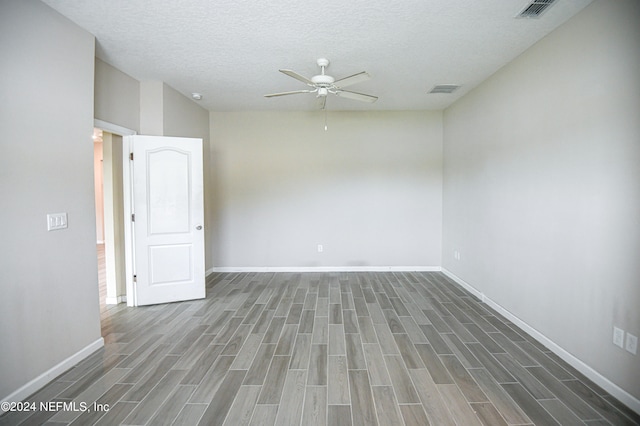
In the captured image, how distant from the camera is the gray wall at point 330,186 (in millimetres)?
5098

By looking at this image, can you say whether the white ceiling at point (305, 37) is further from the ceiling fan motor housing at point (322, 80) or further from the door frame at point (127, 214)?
the door frame at point (127, 214)


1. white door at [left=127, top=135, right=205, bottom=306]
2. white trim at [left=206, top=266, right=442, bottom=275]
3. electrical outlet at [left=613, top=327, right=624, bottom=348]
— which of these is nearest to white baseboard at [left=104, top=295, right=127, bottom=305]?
white door at [left=127, top=135, right=205, bottom=306]

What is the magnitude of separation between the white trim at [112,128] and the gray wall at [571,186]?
4454 millimetres

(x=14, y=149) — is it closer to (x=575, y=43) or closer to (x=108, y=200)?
(x=108, y=200)

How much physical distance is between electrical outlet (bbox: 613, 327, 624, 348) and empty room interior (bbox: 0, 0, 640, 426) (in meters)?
0.03

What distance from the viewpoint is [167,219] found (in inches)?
146

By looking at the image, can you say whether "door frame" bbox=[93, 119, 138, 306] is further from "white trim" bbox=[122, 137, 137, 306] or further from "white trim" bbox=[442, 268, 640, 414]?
"white trim" bbox=[442, 268, 640, 414]

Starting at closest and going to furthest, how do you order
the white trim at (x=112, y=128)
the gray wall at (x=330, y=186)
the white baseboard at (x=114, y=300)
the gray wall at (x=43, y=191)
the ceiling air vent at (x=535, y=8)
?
the gray wall at (x=43, y=191) → the ceiling air vent at (x=535, y=8) → the white trim at (x=112, y=128) → the white baseboard at (x=114, y=300) → the gray wall at (x=330, y=186)

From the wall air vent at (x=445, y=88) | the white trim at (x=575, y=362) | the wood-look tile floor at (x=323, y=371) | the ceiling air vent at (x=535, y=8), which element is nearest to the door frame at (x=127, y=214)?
the wood-look tile floor at (x=323, y=371)

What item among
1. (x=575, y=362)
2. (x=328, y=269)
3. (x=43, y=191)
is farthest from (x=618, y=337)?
(x=43, y=191)

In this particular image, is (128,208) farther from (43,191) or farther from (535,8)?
(535,8)

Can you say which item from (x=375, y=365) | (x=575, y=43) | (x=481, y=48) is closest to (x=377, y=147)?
(x=481, y=48)

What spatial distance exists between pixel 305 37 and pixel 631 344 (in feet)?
11.2

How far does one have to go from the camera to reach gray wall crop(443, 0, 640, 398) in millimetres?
1950
